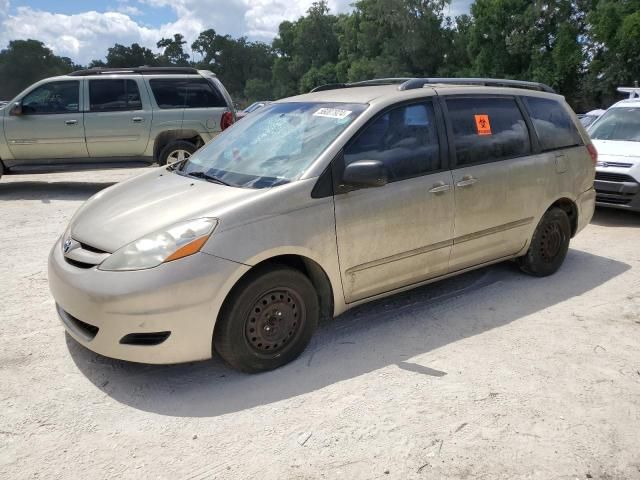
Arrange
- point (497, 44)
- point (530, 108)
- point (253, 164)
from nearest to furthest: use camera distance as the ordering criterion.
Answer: point (253, 164), point (530, 108), point (497, 44)

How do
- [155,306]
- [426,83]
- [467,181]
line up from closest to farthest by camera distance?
[155,306]
[467,181]
[426,83]

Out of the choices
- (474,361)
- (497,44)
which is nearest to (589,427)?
(474,361)

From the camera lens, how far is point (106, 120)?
360 inches

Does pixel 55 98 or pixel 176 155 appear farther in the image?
pixel 176 155

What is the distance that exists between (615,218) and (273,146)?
19.4ft

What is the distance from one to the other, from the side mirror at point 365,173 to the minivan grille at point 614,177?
5.19 m

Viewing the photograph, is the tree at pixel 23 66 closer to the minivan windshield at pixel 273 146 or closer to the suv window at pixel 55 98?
the suv window at pixel 55 98

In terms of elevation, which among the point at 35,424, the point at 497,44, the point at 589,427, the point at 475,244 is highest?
the point at 497,44

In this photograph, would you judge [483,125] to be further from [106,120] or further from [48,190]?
[48,190]

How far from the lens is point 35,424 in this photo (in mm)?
2891

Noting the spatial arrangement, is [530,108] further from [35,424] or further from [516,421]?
[35,424]

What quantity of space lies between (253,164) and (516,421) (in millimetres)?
2269

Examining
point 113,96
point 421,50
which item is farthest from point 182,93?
point 421,50

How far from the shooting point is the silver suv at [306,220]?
3.07 meters
